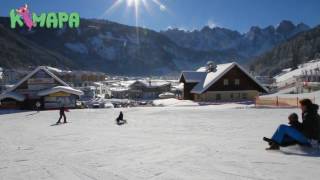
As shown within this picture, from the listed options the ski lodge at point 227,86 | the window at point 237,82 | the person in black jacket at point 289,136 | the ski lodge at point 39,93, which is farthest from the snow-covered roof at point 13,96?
the person in black jacket at point 289,136

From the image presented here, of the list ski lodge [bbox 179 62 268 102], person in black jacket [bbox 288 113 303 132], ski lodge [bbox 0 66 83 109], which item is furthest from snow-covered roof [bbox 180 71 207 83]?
person in black jacket [bbox 288 113 303 132]

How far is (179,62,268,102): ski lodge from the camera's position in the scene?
5800 centimetres

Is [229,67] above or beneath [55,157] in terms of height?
above

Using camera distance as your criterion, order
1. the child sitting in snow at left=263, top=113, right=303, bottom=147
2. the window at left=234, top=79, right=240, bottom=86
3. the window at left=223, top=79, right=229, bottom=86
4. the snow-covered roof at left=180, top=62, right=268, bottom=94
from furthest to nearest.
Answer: the window at left=234, top=79, right=240, bottom=86
the window at left=223, top=79, right=229, bottom=86
the snow-covered roof at left=180, top=62, right=268, bottom=94
the child sitting in snow at left=263, top=113, right=303, bottom=147

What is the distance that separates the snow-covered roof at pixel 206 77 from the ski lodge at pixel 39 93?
18.1m

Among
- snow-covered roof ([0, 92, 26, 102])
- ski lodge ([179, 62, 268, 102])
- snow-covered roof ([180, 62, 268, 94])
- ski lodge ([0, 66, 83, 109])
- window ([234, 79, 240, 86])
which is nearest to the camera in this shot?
snow-covered roof ([0, 92, 26, 102])

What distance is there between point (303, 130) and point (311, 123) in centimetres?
26

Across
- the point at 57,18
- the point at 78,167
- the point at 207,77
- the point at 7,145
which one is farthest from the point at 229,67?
the point at 78,167

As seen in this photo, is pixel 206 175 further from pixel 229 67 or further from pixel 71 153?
pixel 229 67

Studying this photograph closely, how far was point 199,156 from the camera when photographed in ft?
32.2

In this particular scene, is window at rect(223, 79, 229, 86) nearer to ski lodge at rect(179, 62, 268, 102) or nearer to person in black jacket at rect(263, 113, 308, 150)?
ski lodge at rect(179, 62, 268, 102)

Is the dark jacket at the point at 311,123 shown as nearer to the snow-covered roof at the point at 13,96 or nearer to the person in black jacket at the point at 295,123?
the person in black jacket at the point at 295,123

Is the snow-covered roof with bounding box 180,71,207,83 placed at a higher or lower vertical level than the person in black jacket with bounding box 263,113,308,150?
higher

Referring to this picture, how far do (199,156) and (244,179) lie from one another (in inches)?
101
